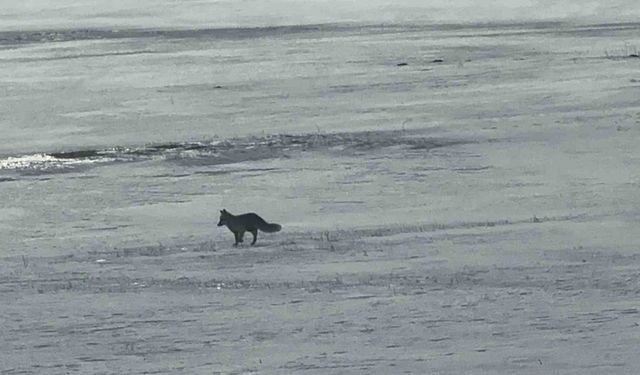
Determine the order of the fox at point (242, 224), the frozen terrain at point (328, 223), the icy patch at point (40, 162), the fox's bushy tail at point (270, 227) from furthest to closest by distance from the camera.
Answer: the icy patch at point (40, 162) → the fox's bushy tail at point (270, 227) → the fox at point (242, 224) → the frozen terrain at point (328, 223)

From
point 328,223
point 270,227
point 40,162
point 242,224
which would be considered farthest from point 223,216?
point 40,162

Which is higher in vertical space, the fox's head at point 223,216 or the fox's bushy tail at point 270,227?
the fox's head at point 223,216

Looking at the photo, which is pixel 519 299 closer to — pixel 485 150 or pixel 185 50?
pixel 485 150

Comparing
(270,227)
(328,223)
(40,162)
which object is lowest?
(40,162)

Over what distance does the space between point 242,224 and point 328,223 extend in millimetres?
917

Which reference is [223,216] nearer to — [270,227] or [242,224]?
[242,224]

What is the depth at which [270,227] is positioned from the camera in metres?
Answer: 8.45

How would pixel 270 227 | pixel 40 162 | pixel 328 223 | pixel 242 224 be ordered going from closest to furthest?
1. pixel 242 224
2. pixel 270 227
3. pixel 328 223
4. pixel 40 162

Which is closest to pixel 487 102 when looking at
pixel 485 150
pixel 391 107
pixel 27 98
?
pixel 391 107

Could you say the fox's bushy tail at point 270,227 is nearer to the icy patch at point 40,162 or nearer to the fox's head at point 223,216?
the fox's head at point 223,216

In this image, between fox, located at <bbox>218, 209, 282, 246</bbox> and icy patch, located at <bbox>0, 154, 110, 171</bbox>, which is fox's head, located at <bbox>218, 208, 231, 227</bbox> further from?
icy patch, located at <bbox>0, 154, 110, 171</bbox>

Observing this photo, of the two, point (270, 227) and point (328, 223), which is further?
point (328, 223)

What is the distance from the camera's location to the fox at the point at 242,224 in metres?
8.28

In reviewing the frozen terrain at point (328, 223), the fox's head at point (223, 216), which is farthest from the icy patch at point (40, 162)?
the fox's head at point (223, 216)
